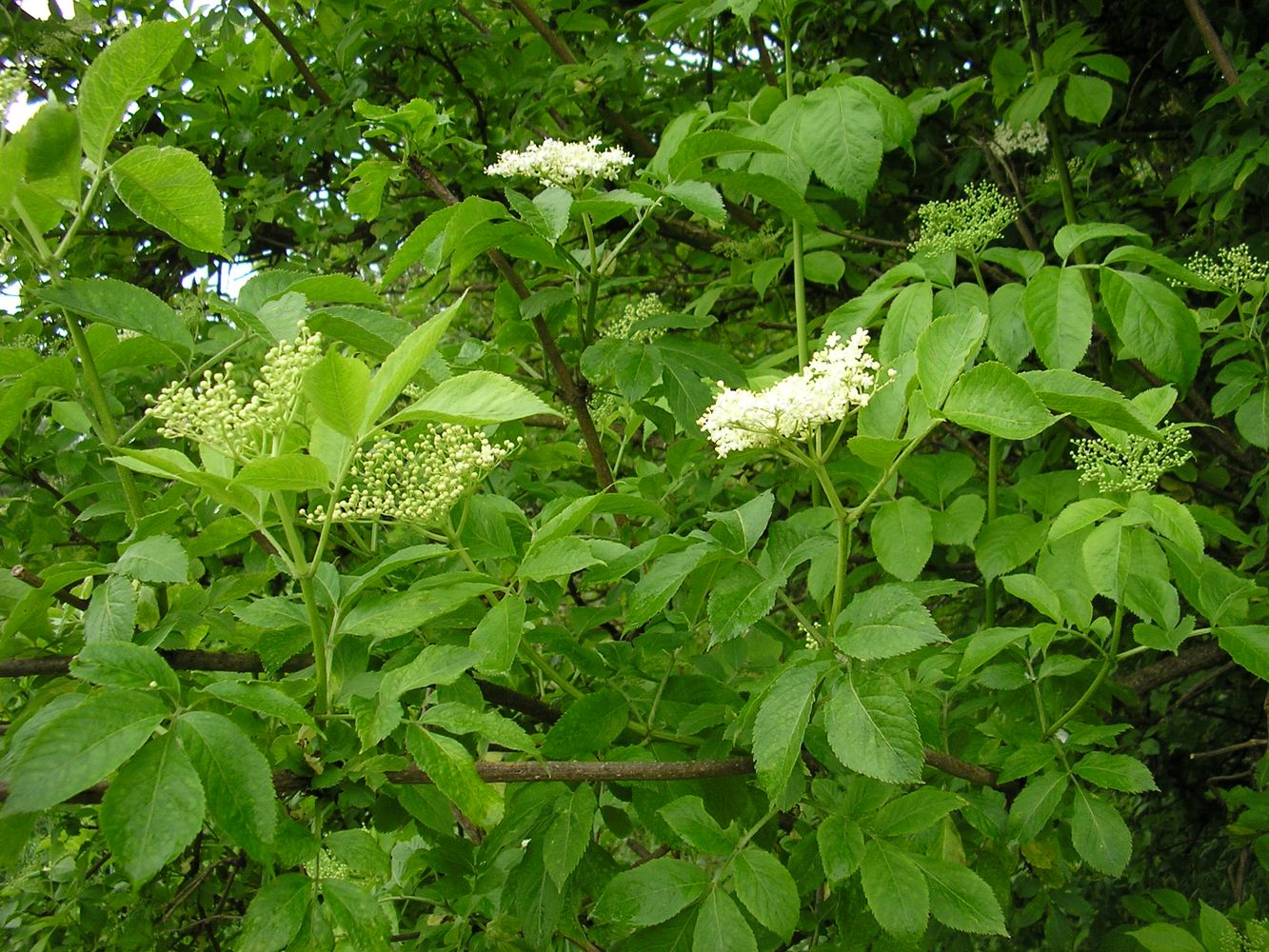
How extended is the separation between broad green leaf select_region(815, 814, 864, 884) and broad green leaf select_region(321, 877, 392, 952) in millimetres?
527

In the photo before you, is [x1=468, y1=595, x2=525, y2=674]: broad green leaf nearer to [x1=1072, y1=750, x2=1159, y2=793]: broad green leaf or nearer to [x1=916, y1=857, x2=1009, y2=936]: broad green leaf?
[x1=916, y1=857, x2=1009, y2=936]: broad green leaf

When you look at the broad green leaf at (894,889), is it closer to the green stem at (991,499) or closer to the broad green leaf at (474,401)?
the broad green leaf at (474,401)

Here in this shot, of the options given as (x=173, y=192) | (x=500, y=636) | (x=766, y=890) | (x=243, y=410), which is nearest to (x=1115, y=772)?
(x=766, y=890)

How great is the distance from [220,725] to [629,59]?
2.57 m

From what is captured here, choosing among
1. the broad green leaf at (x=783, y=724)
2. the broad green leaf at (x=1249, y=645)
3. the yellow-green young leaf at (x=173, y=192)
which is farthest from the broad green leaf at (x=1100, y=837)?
the yellow-green young leaf at (x=173, y=192)

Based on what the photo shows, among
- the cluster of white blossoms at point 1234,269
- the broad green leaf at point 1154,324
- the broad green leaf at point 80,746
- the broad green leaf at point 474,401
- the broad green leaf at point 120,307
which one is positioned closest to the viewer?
the broad green leaf at point 80,746

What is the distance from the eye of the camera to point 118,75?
1099 millimetres

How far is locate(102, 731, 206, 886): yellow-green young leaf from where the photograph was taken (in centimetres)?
85

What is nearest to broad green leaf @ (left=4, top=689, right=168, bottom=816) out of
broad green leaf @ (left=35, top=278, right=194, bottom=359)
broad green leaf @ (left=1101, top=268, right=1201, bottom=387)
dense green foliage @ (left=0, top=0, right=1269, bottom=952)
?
dense green foliage @ (left=0, top=0, right=1269, bottom=952)

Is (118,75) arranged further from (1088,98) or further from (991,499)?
(1088,98)

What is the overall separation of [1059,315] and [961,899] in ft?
3.12

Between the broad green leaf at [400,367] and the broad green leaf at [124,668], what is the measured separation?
30 centimetres

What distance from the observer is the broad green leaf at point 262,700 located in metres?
0.97

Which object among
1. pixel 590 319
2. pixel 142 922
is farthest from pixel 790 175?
pixel 142 922
